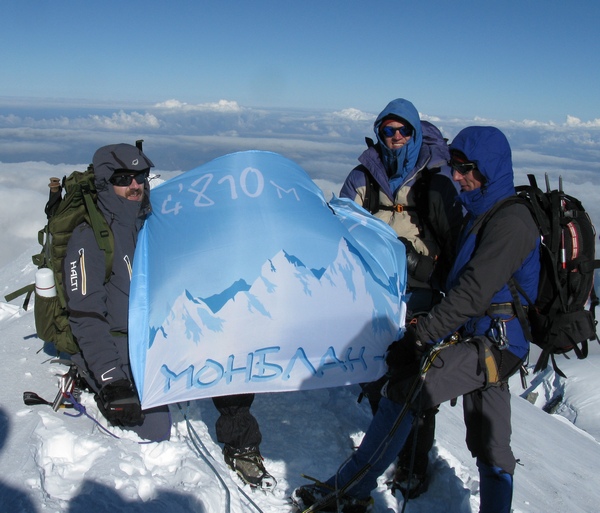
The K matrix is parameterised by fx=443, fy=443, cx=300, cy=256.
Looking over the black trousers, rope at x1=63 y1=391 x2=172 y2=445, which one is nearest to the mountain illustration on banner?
the black trousers

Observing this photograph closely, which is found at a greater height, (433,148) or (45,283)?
(433,148)

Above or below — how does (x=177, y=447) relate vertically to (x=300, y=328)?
below

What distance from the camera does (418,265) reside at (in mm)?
3453

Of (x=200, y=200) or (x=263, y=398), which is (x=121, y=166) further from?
(x=263, y=398)

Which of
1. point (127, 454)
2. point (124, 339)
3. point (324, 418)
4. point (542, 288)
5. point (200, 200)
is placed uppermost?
point (200, 200)

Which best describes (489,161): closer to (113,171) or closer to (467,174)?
(467,174)

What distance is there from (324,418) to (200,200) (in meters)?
2.24

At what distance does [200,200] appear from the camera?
3178 millimetres

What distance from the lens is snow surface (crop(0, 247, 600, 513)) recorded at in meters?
2.59

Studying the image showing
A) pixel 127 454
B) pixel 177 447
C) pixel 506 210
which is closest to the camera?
pixel 506 210

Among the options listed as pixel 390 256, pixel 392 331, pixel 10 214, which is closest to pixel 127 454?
pixel 392 331

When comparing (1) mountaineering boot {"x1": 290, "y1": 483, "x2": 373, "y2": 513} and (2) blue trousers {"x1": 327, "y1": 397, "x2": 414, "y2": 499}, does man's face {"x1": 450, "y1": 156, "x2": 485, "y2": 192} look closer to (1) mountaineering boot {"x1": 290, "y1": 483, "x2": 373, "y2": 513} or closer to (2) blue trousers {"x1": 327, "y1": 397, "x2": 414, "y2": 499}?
(2) blue trousers {"x1": 327, "y1": 397, "x2": 414, "y2": 499}

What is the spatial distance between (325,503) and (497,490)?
1063 mm

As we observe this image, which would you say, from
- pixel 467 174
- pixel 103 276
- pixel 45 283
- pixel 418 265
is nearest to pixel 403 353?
pixel 418 265
